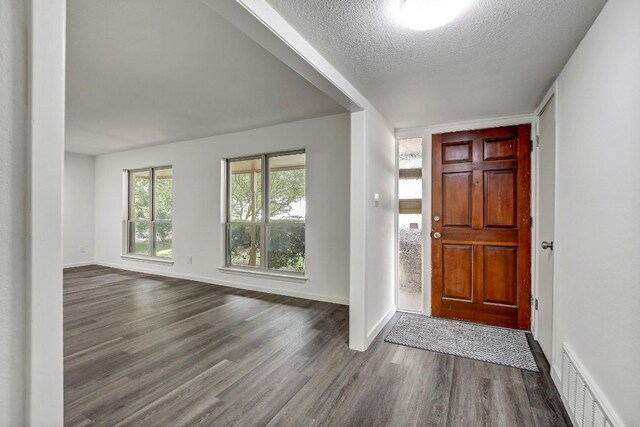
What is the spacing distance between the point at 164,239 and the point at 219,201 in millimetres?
1691

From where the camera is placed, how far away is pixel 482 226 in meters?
3.28

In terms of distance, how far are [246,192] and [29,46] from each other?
417 cm

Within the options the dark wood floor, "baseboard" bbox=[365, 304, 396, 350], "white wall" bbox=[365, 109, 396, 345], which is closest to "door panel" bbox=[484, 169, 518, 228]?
"white wall" bbox=[365, 109, 396, 345]

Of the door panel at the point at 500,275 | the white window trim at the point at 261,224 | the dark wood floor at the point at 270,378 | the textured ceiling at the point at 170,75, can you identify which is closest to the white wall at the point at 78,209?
the textured ceiling at the point at 170,75

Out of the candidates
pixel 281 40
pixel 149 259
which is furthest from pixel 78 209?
pixel 281 40

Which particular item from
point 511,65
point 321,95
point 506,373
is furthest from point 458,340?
point 321,95

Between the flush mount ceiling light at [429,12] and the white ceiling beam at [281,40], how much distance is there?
1.88 ft

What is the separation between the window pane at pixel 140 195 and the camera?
19.7 feet

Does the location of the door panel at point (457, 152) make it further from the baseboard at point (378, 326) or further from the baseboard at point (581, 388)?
the baseboard at point (581, 388)

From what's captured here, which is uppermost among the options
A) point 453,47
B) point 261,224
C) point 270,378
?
point 453,47

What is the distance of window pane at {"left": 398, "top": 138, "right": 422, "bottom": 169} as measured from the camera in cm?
365

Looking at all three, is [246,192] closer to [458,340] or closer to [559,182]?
[458,340]

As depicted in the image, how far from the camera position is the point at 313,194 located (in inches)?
162

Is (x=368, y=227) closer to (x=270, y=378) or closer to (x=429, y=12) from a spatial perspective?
(x=270, y=378)
